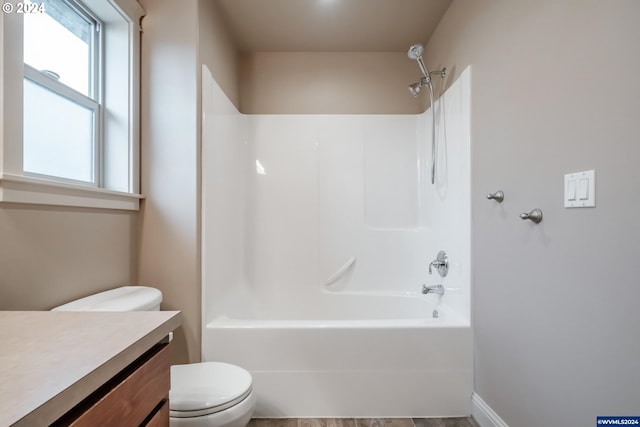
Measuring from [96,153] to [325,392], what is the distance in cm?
171

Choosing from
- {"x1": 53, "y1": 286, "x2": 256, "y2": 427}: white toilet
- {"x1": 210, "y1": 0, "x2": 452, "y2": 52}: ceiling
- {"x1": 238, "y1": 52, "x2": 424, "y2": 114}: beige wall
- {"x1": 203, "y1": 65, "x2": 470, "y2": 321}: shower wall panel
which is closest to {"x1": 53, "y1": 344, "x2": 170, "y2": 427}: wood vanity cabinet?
{"x1": 53, "y1": 286, "x2": 256, "y2": 427}: white toilet

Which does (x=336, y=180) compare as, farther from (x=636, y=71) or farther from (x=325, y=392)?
(x=636, y=71)

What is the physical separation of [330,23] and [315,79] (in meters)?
0.49

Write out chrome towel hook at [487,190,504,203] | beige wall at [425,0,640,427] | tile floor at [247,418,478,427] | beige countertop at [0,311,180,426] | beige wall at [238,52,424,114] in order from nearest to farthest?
beige countertop at [0,311,180,426] → beige wall at [425,0,640,427] → chrome towel hook at [487,190,504,203] → tile floor at [247,418,478,427] → beige wall at [238,52,424,114]

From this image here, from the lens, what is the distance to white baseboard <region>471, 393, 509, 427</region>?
145 cm

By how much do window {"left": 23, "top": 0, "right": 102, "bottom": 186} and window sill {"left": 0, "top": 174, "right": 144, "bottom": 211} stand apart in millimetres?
116

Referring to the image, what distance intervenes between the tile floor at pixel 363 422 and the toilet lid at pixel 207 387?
50cm

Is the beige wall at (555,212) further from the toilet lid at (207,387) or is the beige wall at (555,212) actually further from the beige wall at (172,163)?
the beige wall at (172,163)

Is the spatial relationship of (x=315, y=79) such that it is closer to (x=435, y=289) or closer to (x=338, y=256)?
(x=338, y=256)

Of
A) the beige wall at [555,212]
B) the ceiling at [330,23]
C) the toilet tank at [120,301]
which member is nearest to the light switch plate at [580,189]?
Answer: the beige wall at [555,212]

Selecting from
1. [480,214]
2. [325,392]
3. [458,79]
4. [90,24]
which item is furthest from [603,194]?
[90,24]

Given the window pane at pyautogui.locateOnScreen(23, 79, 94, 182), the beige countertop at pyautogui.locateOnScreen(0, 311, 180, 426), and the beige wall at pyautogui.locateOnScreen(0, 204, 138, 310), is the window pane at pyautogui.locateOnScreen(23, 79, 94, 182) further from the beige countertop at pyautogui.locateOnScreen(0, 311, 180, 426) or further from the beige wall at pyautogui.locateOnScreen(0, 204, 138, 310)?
the beige countertop at pyautogui.locateOnScreen(0, 311, 180, 426)

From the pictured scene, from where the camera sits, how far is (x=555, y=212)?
1.11 meters

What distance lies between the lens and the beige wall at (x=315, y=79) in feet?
8.64
